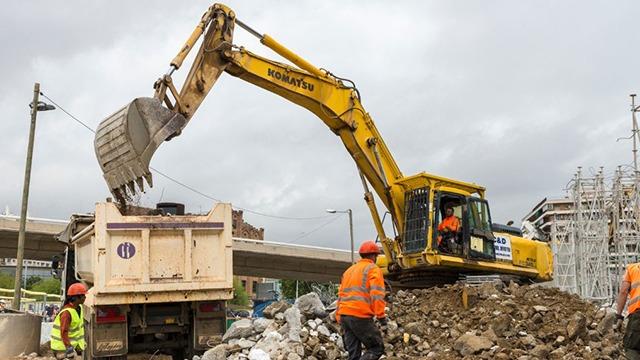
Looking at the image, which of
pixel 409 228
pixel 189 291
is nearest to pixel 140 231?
pixel 189 291

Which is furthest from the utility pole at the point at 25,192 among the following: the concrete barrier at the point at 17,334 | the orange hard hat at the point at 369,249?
the orange hard hat at the point at 369,249

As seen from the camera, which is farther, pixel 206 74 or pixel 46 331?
pixel 46 331

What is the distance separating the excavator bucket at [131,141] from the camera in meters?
9.60

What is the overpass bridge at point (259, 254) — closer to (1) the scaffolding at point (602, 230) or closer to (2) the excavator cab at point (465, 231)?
(1) the scaffolding at point (602, 230)

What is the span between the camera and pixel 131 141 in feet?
31.6

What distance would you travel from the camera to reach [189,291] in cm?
968

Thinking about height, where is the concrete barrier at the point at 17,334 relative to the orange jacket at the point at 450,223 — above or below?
below

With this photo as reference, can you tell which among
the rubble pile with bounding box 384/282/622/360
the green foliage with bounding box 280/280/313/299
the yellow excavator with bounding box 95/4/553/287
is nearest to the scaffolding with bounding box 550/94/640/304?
the yellow excavator with bounding box 95/4/553/287

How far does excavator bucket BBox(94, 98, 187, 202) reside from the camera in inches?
378

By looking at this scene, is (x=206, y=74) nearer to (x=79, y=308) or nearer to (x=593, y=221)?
(x=79, y=308)

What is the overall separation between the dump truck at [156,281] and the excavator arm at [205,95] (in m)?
0.71

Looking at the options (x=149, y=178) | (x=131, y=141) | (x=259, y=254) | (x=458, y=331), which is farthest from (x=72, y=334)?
(x=259, y=254)

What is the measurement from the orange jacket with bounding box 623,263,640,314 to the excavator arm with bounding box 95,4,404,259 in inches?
223

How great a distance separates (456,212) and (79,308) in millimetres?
6653
